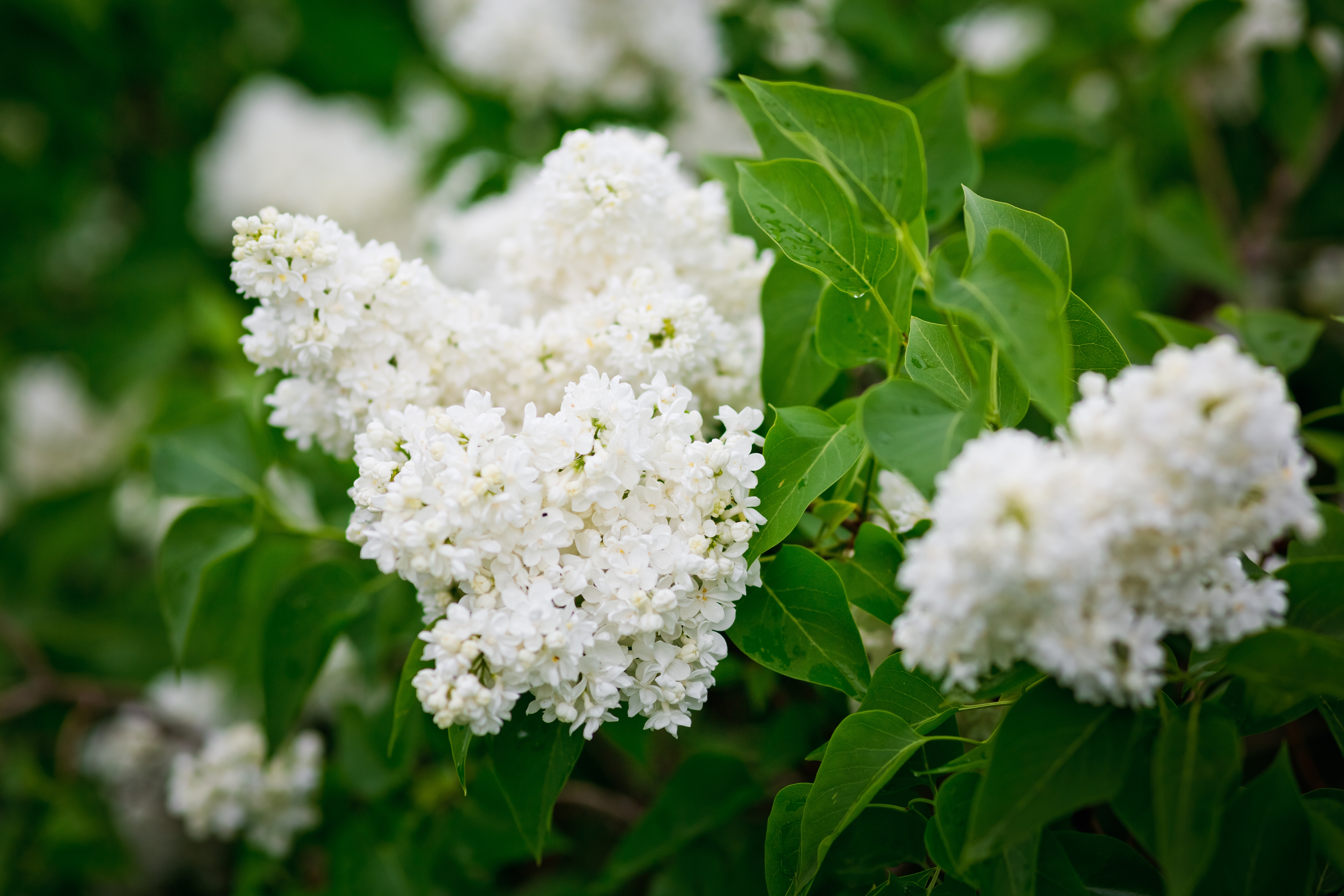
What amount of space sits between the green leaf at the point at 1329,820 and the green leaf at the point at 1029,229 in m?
0.53

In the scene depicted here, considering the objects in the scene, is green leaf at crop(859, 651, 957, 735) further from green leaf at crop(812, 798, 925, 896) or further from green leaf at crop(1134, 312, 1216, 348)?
green leaf at crop(1134, 312, 1216, 348)

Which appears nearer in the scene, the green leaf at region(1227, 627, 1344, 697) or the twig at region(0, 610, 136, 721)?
the green leaf at region(1227, 627, 1344, 697)

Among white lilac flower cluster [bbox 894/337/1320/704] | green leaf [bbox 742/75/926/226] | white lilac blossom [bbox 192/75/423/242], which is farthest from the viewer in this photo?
white lilac blossom [bbox 192/75/423/242]

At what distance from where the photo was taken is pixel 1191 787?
685 millimetres

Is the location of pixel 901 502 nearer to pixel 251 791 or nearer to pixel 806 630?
pixel 806 630

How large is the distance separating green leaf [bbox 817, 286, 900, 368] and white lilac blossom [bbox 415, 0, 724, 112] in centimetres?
126

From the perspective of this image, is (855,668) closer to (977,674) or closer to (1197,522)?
(977,674)

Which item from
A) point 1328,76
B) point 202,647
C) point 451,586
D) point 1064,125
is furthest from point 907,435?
point 1328,76

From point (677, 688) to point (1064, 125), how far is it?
5.69 ft

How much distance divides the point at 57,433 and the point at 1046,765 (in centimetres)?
332

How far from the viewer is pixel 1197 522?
2.07 ft

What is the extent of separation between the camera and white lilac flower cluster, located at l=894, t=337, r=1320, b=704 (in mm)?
622

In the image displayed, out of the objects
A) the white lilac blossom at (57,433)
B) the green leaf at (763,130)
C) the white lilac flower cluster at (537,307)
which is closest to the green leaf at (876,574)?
the white lilac flower cluster at (537,307)

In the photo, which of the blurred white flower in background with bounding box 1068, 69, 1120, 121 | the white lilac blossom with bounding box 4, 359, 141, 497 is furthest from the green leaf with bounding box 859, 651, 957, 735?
the white lilac blossom with bounding box 4, 359, 141, 497
